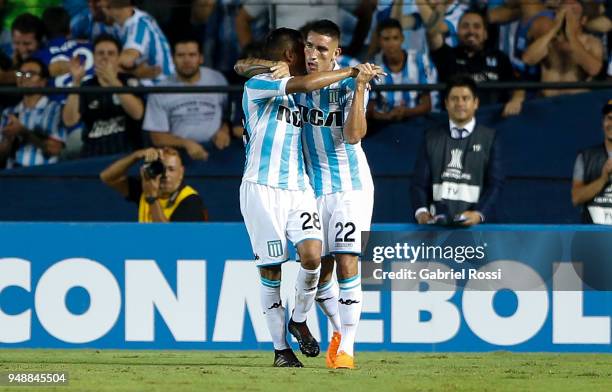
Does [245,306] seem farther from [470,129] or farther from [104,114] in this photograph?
[104,114]

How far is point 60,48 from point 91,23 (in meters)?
0.35

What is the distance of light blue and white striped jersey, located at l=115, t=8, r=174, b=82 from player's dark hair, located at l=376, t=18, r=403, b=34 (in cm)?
184

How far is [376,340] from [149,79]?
352 cm

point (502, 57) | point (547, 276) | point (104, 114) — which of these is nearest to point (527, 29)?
point (502, 57)

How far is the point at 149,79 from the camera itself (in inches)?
446

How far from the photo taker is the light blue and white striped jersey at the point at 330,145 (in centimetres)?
781

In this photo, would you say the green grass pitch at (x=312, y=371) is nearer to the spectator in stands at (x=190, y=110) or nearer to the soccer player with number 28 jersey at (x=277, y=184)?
the soccer player with number 28 jersey at (x=277, y=184)

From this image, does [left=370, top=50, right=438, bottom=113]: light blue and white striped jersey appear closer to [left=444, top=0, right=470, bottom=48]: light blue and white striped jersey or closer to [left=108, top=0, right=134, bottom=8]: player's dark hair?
[left=444, top=0, right=470, bottom=48]: light blue and white striped jersey

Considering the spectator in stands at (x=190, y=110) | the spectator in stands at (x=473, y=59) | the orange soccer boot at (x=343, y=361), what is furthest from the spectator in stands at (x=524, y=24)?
the orange soccer boot at (x=343, y=361)

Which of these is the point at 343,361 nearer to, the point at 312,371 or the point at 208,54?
the point at 312,371

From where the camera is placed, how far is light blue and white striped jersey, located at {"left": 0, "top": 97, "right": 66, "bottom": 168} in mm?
11266

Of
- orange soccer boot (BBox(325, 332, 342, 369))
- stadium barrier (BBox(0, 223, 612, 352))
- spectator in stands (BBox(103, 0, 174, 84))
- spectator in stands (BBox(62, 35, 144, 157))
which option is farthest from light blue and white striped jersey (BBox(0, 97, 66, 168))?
orange soccer boot (BBox(325, 332, 342, 369))

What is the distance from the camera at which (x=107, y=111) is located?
11.3 metres

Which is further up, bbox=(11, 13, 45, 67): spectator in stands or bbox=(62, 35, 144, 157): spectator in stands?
bbox=(11, 13, 45, 67): spectator in stands
